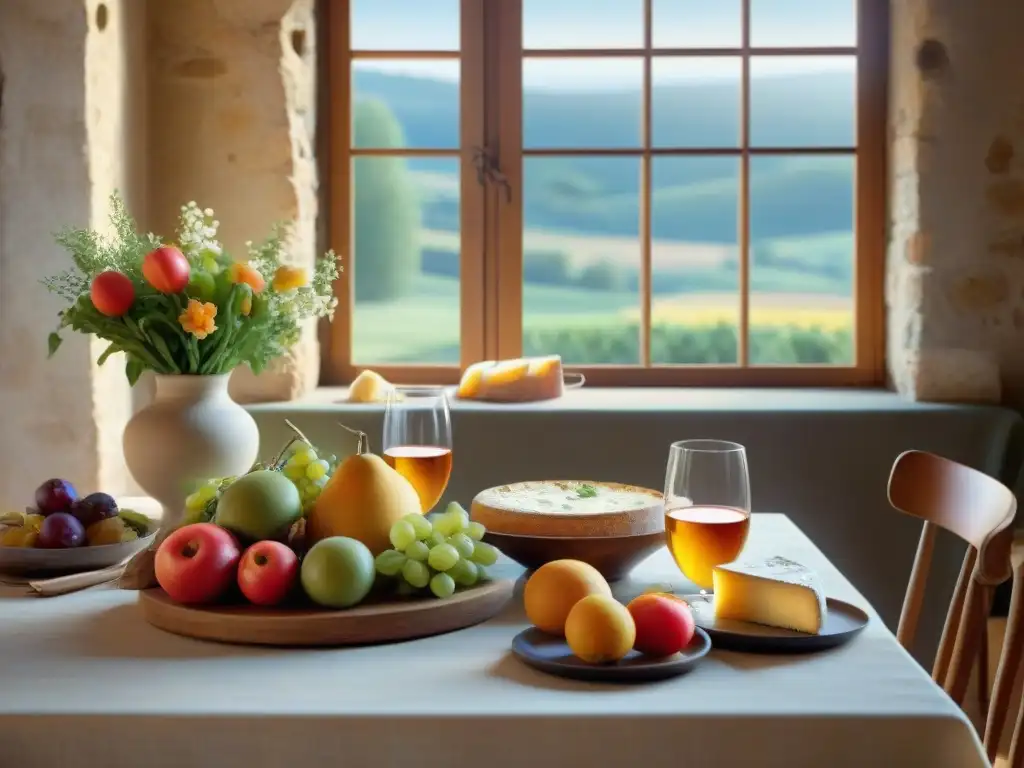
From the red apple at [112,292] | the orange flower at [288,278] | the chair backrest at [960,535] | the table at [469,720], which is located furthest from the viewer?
the orange flower at [288,278]

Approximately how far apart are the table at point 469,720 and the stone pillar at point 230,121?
1918 mm

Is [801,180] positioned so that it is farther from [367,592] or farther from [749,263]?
[367,592]

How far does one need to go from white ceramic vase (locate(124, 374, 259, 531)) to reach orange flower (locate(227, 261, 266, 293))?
5.9 inches

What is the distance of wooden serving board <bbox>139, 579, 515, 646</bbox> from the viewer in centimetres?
120

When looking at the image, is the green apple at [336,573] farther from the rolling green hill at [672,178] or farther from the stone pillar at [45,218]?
the rolling green hill at [672,178]

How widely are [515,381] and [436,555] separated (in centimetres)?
166

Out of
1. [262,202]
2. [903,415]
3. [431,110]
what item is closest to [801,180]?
[903,415]

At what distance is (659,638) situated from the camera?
1145 mm

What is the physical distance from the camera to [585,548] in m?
1.40

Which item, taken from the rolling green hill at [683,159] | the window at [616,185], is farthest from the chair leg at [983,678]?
the rolling green hill at [683,159]

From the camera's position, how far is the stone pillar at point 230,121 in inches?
117

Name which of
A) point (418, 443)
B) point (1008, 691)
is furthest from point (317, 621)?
point (1008, 691)

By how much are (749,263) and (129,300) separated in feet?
6.52

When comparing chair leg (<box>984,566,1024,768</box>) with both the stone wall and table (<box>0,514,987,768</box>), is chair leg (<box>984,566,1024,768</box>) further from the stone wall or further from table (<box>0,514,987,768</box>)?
the stone wall
